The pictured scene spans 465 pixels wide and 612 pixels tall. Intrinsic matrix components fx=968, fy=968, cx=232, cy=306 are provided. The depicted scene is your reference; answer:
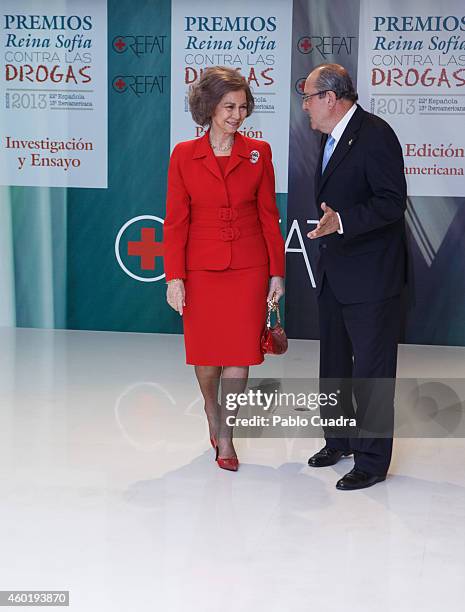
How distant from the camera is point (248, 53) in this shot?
6266 millimetres

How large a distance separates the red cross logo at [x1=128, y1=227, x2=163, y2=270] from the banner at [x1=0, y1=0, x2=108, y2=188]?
17.4 inches

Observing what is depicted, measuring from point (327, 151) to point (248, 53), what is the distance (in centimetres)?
289

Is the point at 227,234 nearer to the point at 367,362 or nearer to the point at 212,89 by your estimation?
the point at 212,89

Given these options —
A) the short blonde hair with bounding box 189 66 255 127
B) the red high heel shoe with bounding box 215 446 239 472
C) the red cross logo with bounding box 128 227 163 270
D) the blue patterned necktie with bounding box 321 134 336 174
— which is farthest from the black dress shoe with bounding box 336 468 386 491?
the red cross logo with bounding box 128 227 163 270

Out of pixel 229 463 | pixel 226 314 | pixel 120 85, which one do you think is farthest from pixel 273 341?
pixel 120 85

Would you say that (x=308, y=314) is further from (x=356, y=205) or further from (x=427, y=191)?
(x=356, y=205)

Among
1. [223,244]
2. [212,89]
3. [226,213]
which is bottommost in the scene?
[223,244]

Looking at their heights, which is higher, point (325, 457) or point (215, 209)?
point (215, 209)

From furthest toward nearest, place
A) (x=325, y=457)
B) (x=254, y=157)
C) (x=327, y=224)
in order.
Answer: (x=325, y=457) → (x=254, y=157) → (x=327, y=224)

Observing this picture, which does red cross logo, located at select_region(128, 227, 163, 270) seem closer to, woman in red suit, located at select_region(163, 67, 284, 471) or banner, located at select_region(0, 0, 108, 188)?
banner, located at select_region(0, 0, 108, 188)

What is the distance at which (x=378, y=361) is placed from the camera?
11.5ft

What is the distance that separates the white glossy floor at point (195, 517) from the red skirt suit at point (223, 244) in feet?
1.67

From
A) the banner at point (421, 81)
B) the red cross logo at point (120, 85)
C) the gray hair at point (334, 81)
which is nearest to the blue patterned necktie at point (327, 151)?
the gray hair at point (334, 81)

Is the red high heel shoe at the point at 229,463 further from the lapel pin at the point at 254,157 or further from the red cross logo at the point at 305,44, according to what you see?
the red cross logo at the point at 305,44
